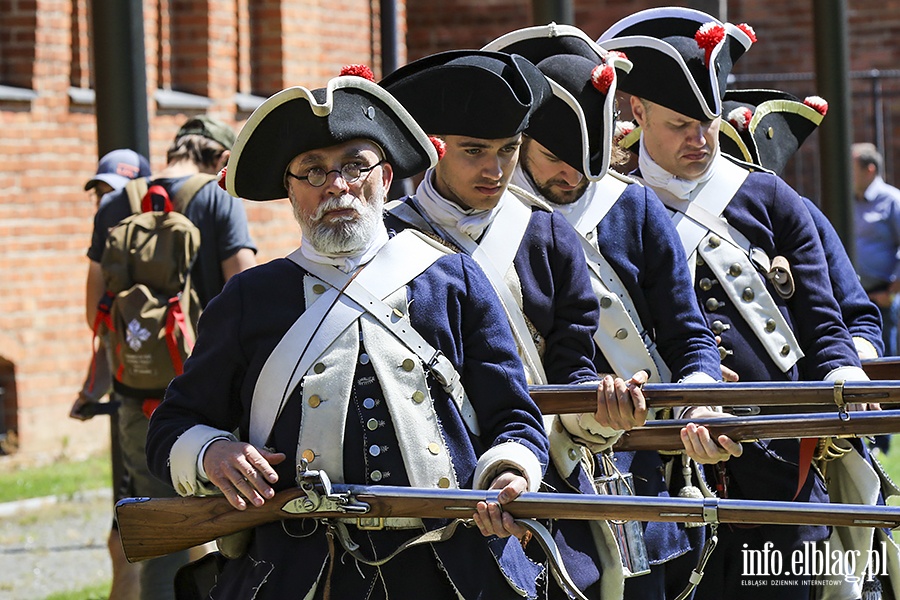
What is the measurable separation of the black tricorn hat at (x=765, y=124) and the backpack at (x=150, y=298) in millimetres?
2180

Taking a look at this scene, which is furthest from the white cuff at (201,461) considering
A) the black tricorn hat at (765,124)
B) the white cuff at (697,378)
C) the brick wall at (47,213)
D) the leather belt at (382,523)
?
the brick wall at (47,213)

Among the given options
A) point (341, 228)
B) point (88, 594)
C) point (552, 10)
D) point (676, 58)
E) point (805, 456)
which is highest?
point (552, 10)

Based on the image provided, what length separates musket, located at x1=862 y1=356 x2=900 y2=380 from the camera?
536 cm

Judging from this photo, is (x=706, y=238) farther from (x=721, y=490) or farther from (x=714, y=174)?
(x=721, y=490)

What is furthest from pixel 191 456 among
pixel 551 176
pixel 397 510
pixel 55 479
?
pixel 55 479

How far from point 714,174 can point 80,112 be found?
679 cm

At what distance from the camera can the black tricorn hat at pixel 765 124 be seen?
6.05 meters

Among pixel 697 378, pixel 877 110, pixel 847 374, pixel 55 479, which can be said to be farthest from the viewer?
pixel 877 110

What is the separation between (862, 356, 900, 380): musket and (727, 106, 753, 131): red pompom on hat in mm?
1138

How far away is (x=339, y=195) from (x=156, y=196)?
3.06m

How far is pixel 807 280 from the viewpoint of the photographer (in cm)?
531

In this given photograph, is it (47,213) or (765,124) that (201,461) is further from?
(47,213)

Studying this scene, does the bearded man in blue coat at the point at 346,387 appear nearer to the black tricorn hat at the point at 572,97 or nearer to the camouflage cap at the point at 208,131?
the black tricorn hat at the point at 572,97

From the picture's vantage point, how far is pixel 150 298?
6367 millimetres
